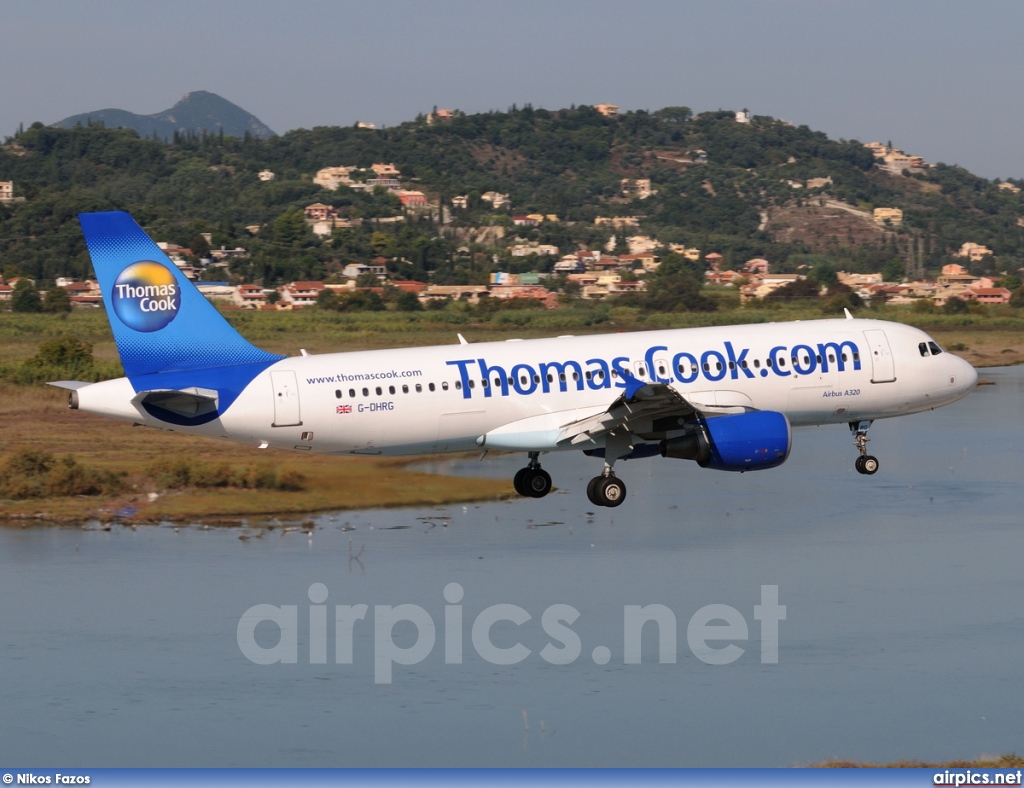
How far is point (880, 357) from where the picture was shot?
181ft

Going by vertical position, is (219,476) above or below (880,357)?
below

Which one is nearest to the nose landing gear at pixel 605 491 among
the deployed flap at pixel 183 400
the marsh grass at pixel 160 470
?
the deployed flap at pixel 183 400

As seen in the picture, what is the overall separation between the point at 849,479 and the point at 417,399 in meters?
49.0

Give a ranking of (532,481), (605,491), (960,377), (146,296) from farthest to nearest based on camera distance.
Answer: (960,377), (532,481), (605,491), (146,296)

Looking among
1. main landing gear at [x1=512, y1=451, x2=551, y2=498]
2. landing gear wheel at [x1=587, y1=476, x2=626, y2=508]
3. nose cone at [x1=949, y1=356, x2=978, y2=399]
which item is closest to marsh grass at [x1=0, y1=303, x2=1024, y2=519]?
main landing gear at [x1=512, y1=451, x2=551, y2=498]

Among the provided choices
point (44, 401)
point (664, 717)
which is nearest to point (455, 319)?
point (44, 401)

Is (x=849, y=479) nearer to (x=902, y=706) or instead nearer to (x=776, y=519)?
(x=776, y=519)

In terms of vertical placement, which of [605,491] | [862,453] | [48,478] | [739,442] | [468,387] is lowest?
[48,478]

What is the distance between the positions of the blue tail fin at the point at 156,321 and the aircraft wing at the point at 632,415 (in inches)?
392

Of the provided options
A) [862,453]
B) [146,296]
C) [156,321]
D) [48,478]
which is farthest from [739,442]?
[48,478]

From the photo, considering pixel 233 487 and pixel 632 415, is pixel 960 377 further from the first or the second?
pixel 233 487

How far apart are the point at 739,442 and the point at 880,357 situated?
7.54 m

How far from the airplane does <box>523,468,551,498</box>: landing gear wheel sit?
0.19ft

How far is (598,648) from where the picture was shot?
61594 mm
